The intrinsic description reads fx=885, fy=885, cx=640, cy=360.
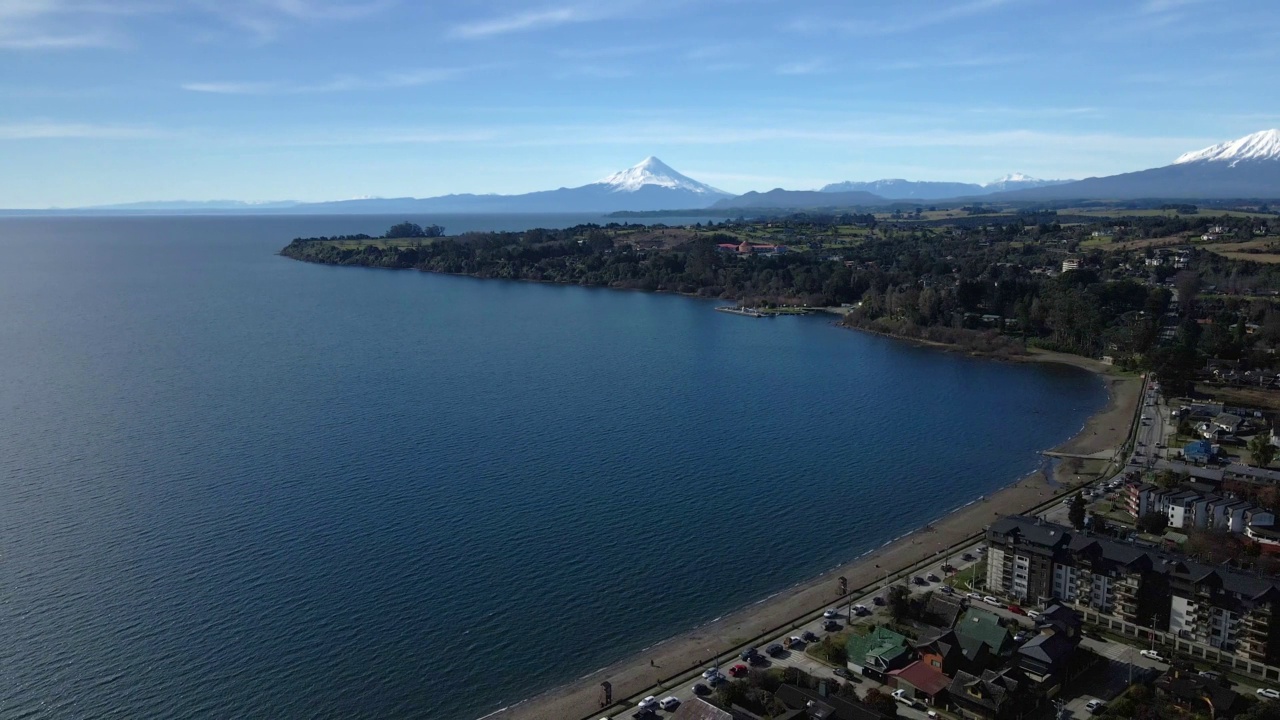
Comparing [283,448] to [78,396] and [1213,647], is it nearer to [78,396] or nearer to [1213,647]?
[78,396]

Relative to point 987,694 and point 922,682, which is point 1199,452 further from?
point 922,682

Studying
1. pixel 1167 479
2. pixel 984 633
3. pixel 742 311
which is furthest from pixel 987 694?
pixel 742 311

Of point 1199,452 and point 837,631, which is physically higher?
point 1199,452

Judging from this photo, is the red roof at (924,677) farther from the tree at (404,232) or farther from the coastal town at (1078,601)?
the tree at (404,232)

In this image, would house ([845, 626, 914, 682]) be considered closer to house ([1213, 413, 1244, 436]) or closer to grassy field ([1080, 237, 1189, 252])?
house ([1213, 413, 1244, 436])

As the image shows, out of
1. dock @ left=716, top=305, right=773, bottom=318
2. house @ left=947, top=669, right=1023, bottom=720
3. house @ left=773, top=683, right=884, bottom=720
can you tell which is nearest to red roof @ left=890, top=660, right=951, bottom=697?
house @ left=947, top=669, right=1023, bottom=720

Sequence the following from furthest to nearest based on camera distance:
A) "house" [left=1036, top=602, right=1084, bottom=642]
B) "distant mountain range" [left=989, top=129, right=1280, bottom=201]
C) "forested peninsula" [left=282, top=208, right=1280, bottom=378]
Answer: "distant mountain range" [left=989, top=129, right=1280, bottom=201] < "forested peninsula" [left=282, top=208, right=1280, bottom=378] < "house" [left=1036, top=602, right=1084, bottom=642]

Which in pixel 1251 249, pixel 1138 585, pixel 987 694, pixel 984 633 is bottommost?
pixel 987 694
